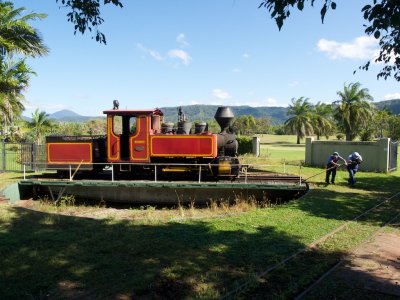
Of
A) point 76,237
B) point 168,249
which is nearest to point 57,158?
point 76,237

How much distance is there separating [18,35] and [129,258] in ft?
50.3

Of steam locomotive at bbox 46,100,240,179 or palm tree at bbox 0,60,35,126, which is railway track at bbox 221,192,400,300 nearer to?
steam locomotive at bbox 46,100,240,179

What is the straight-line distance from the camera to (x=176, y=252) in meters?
7.42

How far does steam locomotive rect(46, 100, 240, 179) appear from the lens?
14023 mm

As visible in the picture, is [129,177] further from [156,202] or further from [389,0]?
[389,0]

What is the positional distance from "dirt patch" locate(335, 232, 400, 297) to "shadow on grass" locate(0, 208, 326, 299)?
118 cm

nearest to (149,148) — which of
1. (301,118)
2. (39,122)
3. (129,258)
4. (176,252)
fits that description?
(176,252)

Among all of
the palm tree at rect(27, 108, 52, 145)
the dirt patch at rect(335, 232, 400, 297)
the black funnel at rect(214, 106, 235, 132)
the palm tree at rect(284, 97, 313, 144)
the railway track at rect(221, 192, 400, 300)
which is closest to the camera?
the railway track at rect(221, 192, 400, 300)

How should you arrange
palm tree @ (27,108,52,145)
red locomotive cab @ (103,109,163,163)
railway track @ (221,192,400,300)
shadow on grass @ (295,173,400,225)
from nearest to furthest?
railway track @ (221,192,400,300) < shadow on grass @ (295,173,400,225) < red locomotive cab @ (103,109,163,163) < palm tree @ (27,108,52,145)

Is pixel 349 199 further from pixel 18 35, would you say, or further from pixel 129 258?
pixel 18 35

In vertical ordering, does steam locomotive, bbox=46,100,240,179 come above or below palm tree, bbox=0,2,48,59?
below

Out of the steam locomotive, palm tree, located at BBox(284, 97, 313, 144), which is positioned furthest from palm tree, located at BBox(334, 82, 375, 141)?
the steam locomotive

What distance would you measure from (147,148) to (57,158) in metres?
3.80

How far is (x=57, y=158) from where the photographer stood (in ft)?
49.1
